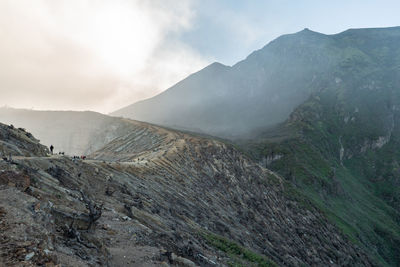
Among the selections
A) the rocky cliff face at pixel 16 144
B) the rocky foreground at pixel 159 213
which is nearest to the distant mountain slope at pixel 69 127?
the rocky foreground at pixel 159 213

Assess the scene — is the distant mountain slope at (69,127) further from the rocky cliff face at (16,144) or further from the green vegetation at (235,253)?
the green vegetation at (235,253)

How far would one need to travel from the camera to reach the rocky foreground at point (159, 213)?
1354cm

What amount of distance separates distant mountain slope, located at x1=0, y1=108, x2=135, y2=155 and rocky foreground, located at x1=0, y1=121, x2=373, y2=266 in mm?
22171

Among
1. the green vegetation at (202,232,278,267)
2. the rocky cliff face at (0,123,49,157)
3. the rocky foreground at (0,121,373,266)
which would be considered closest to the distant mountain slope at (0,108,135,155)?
the rocky foreground at (0,121,373,266)

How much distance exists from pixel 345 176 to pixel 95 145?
155 meters

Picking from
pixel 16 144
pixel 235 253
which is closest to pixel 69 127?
pixel 16 144

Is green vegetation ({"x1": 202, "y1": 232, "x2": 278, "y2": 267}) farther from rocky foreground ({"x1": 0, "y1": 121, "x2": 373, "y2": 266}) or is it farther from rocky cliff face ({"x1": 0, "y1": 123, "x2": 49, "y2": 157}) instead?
rocky cliff face ({"x1": 0, "y1": 123, "x2": 49, "y2": 157})

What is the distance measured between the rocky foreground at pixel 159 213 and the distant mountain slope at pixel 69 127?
22171 millimetres

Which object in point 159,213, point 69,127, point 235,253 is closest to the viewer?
point 235,253

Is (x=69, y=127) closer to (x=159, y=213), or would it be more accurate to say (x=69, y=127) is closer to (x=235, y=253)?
(x=159, y=213)

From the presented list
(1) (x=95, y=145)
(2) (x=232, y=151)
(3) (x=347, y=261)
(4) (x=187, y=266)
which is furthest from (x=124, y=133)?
(4) (x=187, y=266)

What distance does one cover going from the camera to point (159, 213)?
32344 millimetres

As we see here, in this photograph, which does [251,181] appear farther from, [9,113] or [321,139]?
Result: [321,139]

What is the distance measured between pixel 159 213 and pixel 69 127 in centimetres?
11247
